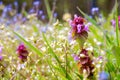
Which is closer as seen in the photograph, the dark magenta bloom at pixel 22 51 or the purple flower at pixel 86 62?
the purple flower at pixel 86 62

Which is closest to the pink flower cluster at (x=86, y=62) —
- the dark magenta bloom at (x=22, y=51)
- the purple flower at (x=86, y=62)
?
the purple flower at (x=86, y=62)

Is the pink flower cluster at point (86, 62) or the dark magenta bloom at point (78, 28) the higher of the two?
the dark magenta bloom at point (78, 28)

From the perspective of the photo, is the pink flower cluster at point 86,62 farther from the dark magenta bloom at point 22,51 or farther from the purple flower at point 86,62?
the dark magenta bloom at point 22,51

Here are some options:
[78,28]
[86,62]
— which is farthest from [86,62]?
[78,28]

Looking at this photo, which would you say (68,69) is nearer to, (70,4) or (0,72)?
(0,72)

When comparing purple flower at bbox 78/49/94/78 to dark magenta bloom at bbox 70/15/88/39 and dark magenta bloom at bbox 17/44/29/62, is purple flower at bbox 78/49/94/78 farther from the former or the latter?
dark magenta bloom at bbox 17/44/29/62

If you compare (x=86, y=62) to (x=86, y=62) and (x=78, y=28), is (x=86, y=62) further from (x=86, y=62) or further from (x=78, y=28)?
(x=78, y=28)

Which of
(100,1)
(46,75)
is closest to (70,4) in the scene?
(100,1)

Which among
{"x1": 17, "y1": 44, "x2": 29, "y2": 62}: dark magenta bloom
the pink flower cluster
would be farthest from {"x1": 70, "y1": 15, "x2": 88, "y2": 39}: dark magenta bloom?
{"x1": 17, "y1": 44, "x2": 29, "y2": 62}: dark magenta bloom
